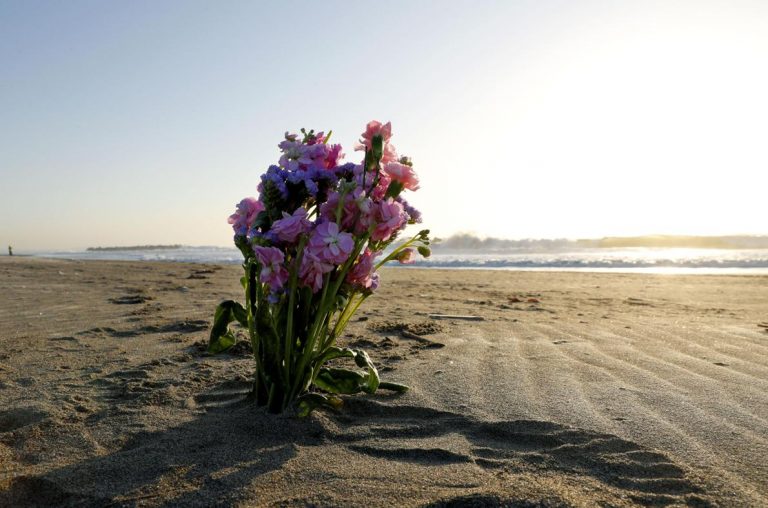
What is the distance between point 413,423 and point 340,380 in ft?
1.23

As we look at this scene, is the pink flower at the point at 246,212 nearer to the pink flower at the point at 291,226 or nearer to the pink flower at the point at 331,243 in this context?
the pink flower at the point at 291,226

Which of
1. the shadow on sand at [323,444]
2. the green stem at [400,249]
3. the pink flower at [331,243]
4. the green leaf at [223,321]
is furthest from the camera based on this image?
the green leaf at [223,321]

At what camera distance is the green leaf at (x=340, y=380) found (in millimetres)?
2404

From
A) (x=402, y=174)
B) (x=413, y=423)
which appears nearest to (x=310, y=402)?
(x=413, y=423)

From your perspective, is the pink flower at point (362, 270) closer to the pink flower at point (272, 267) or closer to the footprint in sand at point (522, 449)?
the pink flower at point (272, 267)

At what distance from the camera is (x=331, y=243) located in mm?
1998

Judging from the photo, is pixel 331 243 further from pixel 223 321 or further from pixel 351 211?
pixel 223 321

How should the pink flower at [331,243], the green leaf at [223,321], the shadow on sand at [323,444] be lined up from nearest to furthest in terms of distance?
the shadow on sand at [323,444], the pink flower at [331,243], the green leaf at [223,321]

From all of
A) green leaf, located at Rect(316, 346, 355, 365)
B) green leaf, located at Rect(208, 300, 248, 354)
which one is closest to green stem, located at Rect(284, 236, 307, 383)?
green leaf, located at Rect(316, 346, 355, 365)

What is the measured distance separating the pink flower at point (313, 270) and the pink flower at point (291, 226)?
3.0 inches

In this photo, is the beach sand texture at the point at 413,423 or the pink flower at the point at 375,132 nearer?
the beach sand texture at the point at 413,423

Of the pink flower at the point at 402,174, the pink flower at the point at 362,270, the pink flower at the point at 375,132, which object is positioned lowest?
the pink flower at the point at 362,270

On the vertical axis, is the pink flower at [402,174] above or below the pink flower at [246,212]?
above

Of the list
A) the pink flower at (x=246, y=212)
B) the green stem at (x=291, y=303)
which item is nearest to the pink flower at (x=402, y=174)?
the green stem at (x=291, y=303)
